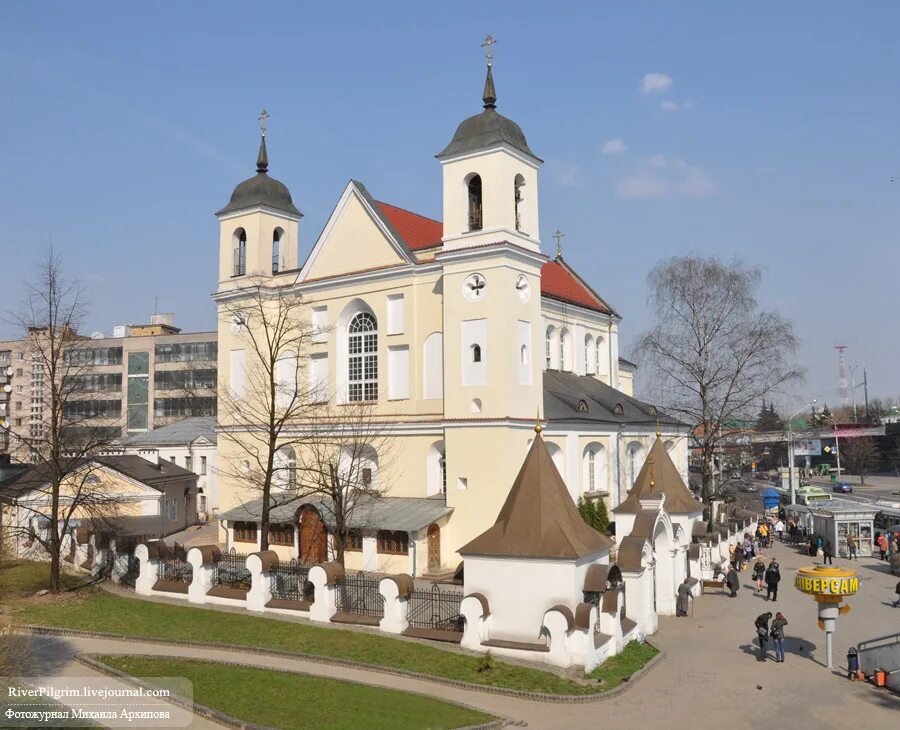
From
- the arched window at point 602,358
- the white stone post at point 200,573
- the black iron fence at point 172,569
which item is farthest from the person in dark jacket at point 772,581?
the arched window at point 602,358

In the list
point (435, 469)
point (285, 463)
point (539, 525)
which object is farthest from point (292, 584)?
point (285, 463)

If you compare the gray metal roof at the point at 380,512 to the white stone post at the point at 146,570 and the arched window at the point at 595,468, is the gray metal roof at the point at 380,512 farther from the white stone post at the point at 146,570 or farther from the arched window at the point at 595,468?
the arched window at the point at 595,468

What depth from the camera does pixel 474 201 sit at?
95.3ft

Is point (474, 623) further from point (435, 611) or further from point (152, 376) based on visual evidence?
point (152, 376)

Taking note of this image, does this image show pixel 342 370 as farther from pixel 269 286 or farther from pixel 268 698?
pixel 268 698

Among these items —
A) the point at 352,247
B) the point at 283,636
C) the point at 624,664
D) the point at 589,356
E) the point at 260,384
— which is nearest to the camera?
Answer: the point at 624,664

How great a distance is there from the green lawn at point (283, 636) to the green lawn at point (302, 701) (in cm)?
160

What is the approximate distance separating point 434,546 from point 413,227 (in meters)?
13.4

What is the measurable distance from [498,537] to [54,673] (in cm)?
970

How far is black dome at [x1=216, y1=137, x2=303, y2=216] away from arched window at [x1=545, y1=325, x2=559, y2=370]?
1328 cm

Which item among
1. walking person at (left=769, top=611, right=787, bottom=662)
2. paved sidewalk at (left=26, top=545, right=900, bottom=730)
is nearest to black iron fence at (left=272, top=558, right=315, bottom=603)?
paved sidewalk at (left=26, top=545, right=900, bottom=730)

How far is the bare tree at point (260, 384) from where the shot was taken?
3319 centimetres

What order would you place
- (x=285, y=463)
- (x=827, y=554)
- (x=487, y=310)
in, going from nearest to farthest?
(x=487, y=310), (x=827, y=554), (x=285, y=463)

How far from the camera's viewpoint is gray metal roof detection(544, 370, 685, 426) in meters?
32.8
